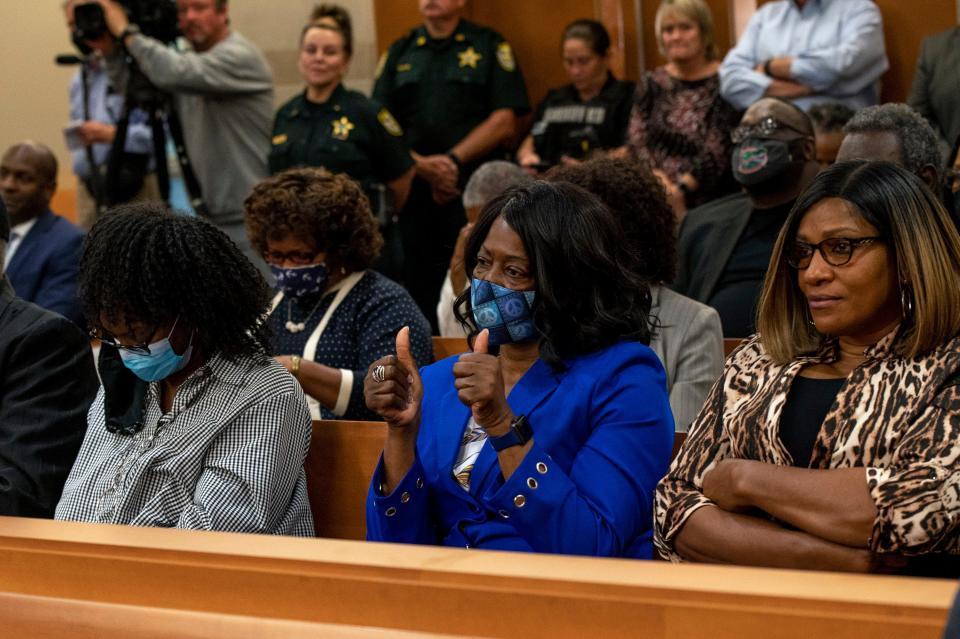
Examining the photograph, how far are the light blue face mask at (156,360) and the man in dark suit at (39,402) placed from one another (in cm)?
37

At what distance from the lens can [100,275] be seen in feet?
8.95

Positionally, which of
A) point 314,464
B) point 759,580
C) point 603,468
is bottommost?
point 314,464

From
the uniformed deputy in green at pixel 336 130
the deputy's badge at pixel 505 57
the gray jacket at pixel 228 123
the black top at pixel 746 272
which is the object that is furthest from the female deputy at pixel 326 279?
the deputy's badge at pixel 505 57

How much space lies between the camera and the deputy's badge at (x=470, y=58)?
6.15 meters

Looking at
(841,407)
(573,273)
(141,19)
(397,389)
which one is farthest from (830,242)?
(141,19)

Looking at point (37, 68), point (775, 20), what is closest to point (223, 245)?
point (775, 20)

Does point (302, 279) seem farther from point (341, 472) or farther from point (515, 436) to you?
point (515, 436)

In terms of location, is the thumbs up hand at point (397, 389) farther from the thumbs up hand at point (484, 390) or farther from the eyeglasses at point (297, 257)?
the eyeglasses at point (297, 257)

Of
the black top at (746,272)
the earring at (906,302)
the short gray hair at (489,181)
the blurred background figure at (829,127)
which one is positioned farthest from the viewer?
the short gray hair at (489,181)

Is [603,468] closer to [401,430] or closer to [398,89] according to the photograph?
[401,430]

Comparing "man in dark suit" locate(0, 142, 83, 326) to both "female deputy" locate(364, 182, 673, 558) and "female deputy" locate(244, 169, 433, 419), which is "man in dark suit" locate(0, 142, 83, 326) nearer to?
"female deputy" locate(244, 169, 433, 419)

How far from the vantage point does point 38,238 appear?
5.45 metres

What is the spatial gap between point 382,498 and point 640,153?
3.41 metres

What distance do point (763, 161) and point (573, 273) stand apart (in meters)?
1.83
